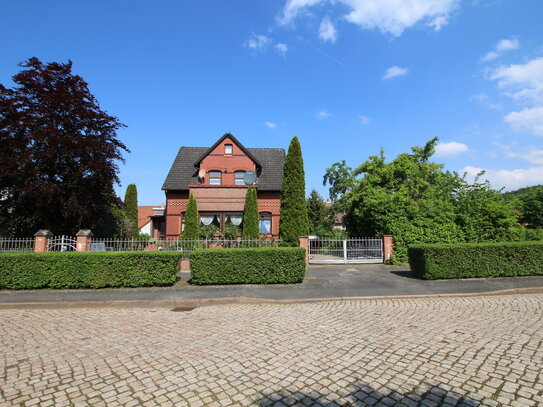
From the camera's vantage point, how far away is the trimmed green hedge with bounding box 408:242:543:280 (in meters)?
11.4

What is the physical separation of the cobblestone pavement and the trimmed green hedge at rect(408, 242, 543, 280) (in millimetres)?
3999

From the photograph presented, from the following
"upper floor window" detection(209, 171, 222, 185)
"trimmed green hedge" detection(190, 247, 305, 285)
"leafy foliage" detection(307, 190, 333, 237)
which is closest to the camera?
"trimmed green hedge" detection(190, 247, 305, 285)

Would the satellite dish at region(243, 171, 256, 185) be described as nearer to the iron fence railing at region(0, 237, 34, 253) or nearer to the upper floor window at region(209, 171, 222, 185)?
the upper floor window at region(209, 171, 222, 185)

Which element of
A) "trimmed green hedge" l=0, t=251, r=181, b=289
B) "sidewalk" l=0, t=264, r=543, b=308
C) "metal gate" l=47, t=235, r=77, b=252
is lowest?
"sidewalk" l=0, t=264, r=543, b=308

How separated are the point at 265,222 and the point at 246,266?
14.7 metres

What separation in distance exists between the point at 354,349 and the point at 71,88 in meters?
18.7

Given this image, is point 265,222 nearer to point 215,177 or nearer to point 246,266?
point 215,177

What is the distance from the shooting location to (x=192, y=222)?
21875 millimetres

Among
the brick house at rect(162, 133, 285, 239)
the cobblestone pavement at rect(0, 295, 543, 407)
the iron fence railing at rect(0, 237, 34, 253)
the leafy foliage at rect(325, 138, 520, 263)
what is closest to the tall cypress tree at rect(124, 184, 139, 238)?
the brick house at rect(162, 133, 285, 239)

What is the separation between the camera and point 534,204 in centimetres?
3272

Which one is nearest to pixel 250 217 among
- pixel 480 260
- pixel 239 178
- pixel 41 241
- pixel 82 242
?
pixel 239 178

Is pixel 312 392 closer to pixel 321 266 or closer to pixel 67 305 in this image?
pixel 67 305

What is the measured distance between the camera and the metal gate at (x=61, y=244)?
13070mm

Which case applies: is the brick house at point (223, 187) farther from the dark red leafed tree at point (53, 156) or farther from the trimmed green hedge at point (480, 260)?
the trimmed green hedge at point (480, 260)
